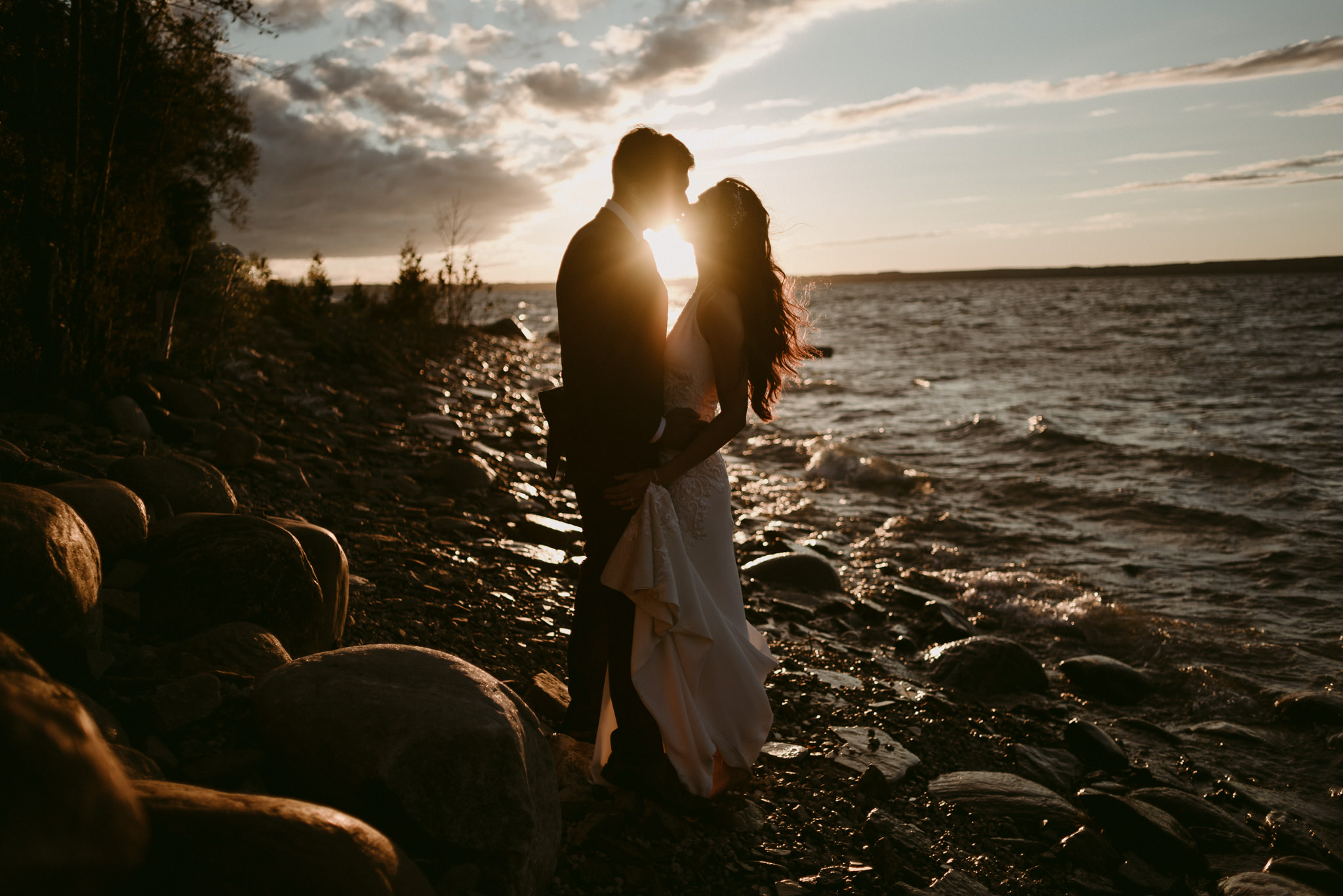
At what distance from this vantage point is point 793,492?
11.1 meters

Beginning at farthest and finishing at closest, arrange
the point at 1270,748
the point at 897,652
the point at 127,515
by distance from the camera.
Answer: the point at 897,652
the point at 1270,748
the point at 127,515

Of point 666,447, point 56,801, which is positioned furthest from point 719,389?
point 56,801

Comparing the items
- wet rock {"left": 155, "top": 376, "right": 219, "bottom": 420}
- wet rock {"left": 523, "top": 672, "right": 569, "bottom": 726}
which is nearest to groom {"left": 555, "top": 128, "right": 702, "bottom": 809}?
wet rock {"left": 523, "top": 672, "right": 569, "bottom": 726}

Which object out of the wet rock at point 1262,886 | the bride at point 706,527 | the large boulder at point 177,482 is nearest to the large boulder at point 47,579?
the large boulder at point 177,482

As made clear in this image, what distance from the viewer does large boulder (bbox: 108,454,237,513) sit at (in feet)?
14.7

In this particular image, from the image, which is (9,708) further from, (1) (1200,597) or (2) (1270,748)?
(1) (1200,597)

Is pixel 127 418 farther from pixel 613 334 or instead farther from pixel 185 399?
pixel 613 334

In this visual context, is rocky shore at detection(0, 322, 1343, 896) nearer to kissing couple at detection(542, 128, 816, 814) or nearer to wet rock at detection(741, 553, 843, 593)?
wet rock at detection(741, 553, 843, 593)

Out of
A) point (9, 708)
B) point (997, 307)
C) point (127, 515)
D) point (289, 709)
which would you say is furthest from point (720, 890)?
point (997, 307)

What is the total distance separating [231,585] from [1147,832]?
4.37 m

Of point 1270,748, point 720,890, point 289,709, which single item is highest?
point 289,709

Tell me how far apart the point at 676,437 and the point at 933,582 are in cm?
509

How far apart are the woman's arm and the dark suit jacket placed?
14 centimetres

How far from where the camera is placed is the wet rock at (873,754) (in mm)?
4055
